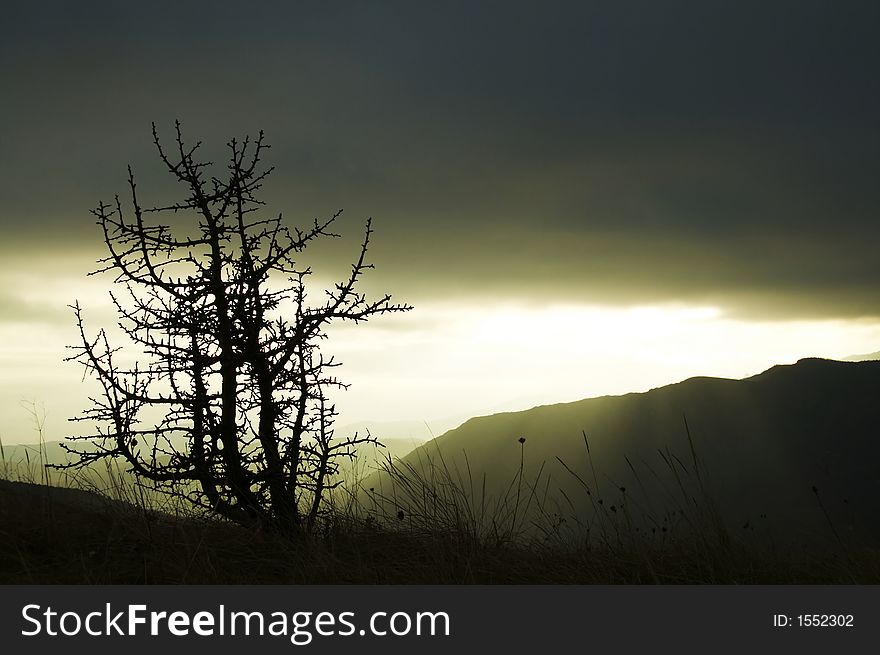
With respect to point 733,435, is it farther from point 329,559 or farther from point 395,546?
point 329,559

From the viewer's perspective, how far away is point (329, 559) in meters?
5.57

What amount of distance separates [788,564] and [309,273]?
4591 mm

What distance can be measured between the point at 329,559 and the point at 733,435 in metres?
167

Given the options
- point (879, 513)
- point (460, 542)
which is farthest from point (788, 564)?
point (879, 513)

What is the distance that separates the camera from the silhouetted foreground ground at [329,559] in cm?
520

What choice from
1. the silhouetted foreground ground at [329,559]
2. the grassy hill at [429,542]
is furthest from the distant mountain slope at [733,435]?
the silhouetted foreground ground at [329,559]

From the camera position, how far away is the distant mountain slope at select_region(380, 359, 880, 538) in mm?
132250

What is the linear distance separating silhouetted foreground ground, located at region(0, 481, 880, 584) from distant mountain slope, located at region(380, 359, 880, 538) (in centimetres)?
11985

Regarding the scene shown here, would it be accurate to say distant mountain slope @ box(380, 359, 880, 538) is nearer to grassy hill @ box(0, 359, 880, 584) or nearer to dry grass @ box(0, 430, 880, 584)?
grassy hill @ box(0, 359, 880, 584)

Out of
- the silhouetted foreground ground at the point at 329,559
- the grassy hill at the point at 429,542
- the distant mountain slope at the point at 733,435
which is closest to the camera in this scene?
the silhouetted foreground ground at the point at 329,559

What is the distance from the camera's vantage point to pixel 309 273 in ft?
22.2

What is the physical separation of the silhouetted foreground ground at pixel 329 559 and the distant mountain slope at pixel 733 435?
393ft

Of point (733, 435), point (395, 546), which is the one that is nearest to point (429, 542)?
point (395, 546)

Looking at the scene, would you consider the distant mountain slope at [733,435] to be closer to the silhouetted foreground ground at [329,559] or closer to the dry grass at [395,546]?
the dry grass at [395,546]
